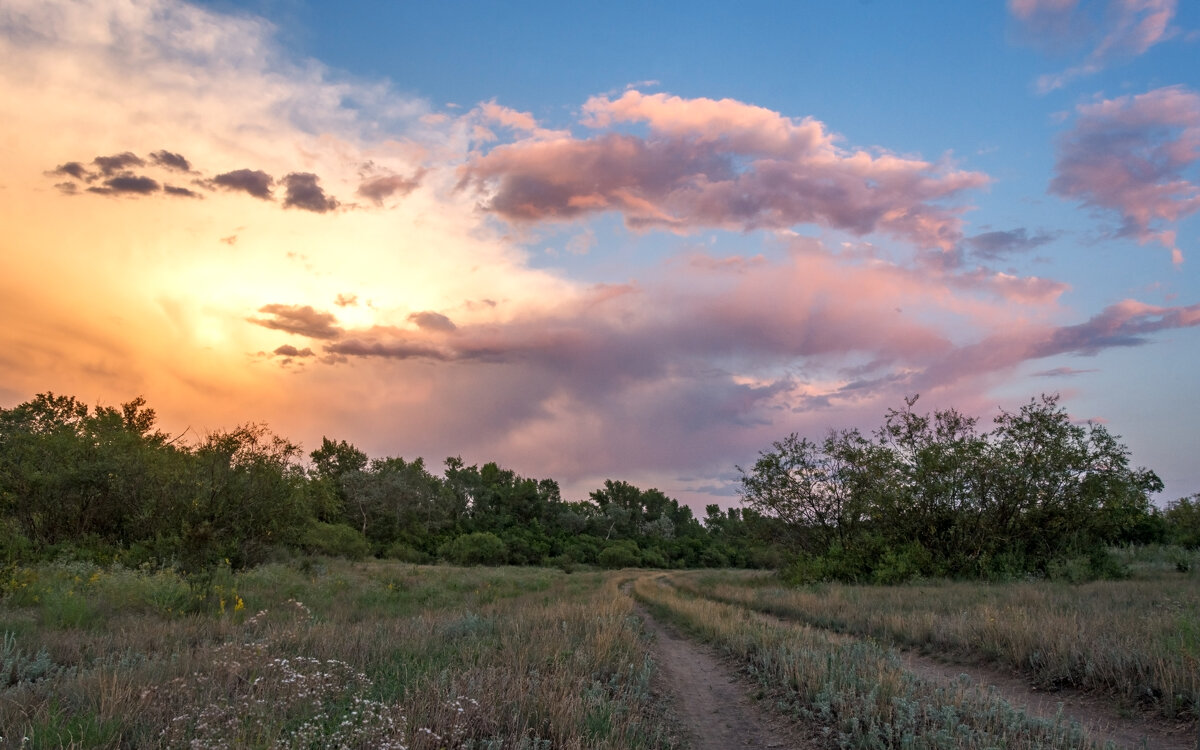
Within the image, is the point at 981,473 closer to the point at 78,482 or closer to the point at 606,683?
the point at 606,683

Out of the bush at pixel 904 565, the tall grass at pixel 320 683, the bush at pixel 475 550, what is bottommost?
the bush at pixel 475 550

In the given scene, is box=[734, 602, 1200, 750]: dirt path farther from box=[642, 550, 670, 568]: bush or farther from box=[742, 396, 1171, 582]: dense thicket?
box=[642, 550, 670, 568]: bush

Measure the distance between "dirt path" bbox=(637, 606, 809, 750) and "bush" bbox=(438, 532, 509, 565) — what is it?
59.1m

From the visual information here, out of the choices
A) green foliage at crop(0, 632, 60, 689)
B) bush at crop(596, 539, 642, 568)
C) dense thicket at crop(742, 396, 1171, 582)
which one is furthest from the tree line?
bush at crop(596, 539, 642, 568)

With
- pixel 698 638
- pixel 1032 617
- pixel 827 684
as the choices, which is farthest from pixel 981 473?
pixel 827 684

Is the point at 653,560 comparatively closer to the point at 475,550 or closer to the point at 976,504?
the point at 475,550

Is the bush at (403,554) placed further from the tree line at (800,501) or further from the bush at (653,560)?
the bush at (653,560)

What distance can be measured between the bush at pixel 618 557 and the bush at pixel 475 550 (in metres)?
15.4

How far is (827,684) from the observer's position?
7973mm

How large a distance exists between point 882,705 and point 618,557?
7874cm

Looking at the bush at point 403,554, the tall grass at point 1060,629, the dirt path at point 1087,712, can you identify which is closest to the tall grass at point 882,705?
the dirt path at point 1087,712

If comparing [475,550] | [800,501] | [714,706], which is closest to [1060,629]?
[714,706]

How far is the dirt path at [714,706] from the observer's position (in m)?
7.35

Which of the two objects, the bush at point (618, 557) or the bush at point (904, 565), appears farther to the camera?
the bush at point (618, 557)
